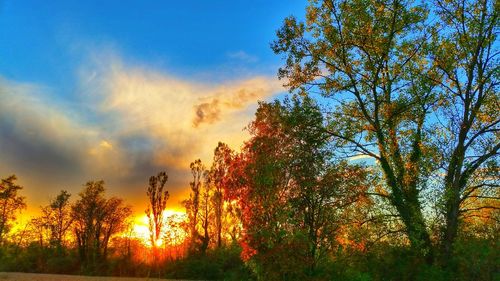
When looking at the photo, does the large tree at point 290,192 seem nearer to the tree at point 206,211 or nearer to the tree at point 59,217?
the tree at point 206,211

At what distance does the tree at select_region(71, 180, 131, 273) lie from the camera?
4100cm

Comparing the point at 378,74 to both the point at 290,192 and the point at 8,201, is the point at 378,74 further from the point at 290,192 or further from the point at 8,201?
the point at 8,201

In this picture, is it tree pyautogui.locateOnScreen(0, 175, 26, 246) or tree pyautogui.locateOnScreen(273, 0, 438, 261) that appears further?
tree pyautogui.locateOnScreen(0, 175, 26, 246)

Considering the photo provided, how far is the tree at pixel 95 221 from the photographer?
1614 inches

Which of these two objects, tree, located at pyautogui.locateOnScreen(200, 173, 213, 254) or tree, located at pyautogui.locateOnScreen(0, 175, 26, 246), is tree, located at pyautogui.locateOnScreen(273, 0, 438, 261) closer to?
tree, located at pyautogui.locateOnScreen(200, 173, 213, 254)

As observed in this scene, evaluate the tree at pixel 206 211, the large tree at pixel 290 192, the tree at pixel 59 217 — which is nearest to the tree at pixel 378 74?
the large tree at pixel 290 192

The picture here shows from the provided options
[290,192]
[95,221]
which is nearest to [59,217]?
[95,221]

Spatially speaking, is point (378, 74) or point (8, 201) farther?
point (8, 201)

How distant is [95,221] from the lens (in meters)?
43.3

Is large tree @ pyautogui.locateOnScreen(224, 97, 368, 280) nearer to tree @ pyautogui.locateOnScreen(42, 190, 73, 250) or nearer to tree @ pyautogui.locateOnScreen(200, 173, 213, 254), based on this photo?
tree @ pyautogui.locateOnScreen(200, 173, 213, 254)

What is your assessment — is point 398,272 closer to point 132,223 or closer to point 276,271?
point 276,271

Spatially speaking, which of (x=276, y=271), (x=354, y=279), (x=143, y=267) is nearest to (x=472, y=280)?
(x=354, y=279)

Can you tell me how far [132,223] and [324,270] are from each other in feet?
117

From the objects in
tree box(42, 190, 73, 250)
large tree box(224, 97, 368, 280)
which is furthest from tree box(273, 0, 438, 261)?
tree box(42, 190, 73, 250)
